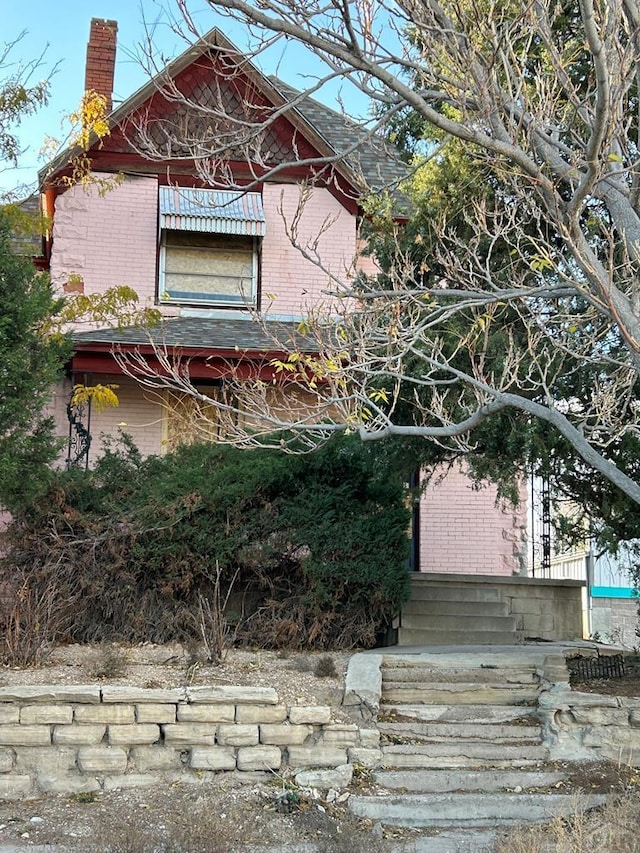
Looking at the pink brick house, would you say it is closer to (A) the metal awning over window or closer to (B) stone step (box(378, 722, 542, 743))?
(A) the metal awning over window

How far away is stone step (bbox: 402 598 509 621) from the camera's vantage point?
11133mm

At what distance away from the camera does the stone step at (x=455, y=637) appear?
10671 millimetres

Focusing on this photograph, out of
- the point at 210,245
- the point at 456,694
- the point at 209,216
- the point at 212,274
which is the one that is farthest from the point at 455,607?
the point at 209,216

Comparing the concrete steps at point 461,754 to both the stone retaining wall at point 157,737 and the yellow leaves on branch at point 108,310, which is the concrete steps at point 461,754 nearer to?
the stone retaining wall at point 157,737

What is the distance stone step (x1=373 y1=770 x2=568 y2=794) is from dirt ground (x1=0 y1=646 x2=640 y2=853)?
0.47 feet

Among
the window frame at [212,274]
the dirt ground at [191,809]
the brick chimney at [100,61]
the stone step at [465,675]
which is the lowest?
the dirt ground at [191,809]

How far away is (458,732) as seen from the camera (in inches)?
319

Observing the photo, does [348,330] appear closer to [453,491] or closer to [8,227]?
[8,227]

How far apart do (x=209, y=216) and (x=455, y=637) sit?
658cm

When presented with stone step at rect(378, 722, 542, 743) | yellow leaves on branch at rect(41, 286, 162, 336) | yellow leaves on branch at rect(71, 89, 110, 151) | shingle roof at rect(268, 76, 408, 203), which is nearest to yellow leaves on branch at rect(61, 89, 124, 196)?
yellow leaves on branch at rect(71, 89, 110, 151)

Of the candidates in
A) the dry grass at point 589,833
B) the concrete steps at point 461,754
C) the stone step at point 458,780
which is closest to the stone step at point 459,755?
the concrete steps at point 461,754

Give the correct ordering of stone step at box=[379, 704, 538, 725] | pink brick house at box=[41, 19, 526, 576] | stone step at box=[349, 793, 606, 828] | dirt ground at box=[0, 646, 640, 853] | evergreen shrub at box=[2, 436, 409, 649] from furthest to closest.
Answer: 1. pink brick house at box=[41, 19, 526, 576]
2. evergreen shrub at box=[2, 436, 409, 649]
3. stone step at box=[379, 704, 538, 725]
4. stone step at box=[349, 793, 606, 828]
5. dirt ground at box=[0, 646, 640, 853]

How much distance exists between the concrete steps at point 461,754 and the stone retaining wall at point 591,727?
0.19 m

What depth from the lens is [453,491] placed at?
13742 mm
